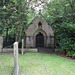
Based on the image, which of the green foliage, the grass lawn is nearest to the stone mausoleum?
the green foliage

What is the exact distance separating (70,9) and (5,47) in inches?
314

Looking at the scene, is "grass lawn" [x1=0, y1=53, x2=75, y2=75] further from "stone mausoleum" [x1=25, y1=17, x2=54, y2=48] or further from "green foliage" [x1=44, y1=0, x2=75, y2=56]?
"stone mausoleum" [x1=25, y1=17, x2=54, y2=48]

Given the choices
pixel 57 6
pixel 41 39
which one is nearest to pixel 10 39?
pixel 41 39

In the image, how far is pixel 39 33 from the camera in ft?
43.9

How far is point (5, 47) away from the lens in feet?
34.7

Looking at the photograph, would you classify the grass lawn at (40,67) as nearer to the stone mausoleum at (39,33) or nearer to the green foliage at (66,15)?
the green foliage at (66,15)

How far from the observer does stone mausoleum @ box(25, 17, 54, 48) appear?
40.0 feet

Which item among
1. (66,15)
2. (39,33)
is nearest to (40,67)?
(66,15)

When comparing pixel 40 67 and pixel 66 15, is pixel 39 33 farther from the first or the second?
pixel 40 67

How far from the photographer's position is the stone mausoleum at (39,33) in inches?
480

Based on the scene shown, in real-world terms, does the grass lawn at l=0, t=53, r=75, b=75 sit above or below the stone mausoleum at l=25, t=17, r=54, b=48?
below

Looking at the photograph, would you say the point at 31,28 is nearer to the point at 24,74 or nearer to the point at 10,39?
the point at 10,39

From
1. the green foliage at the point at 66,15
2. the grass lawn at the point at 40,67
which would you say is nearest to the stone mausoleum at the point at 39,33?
the green foliage at the point at 66,15

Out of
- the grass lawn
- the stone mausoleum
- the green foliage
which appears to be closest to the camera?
the grass lawn
